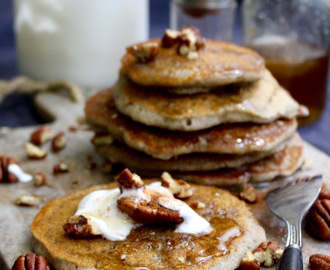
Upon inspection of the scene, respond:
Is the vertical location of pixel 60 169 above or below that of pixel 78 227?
below

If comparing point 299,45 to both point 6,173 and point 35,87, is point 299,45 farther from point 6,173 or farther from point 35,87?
point 6,173

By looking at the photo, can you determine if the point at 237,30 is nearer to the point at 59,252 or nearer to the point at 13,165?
the point at 13,165

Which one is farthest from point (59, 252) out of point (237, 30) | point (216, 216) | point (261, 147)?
point (237, 30)

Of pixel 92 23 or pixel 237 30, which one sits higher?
pixel 92 23

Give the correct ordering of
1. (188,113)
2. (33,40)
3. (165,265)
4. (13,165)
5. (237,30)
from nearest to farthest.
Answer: (165,265) < (188,113) < (13,165) < (33,40) < (237,30)

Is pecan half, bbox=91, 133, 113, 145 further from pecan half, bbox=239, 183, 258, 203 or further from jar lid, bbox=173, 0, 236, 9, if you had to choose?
jar lid, bbox=173, 0, 236, 9

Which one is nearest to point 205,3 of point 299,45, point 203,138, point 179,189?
point 299,45

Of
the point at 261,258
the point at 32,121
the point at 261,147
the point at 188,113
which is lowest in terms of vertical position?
the point at 32,121

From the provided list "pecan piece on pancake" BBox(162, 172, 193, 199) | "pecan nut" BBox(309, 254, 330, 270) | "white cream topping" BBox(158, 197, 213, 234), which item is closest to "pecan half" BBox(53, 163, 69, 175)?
"pecan piece on pancake" BBox(162, 172, 193, 199)
